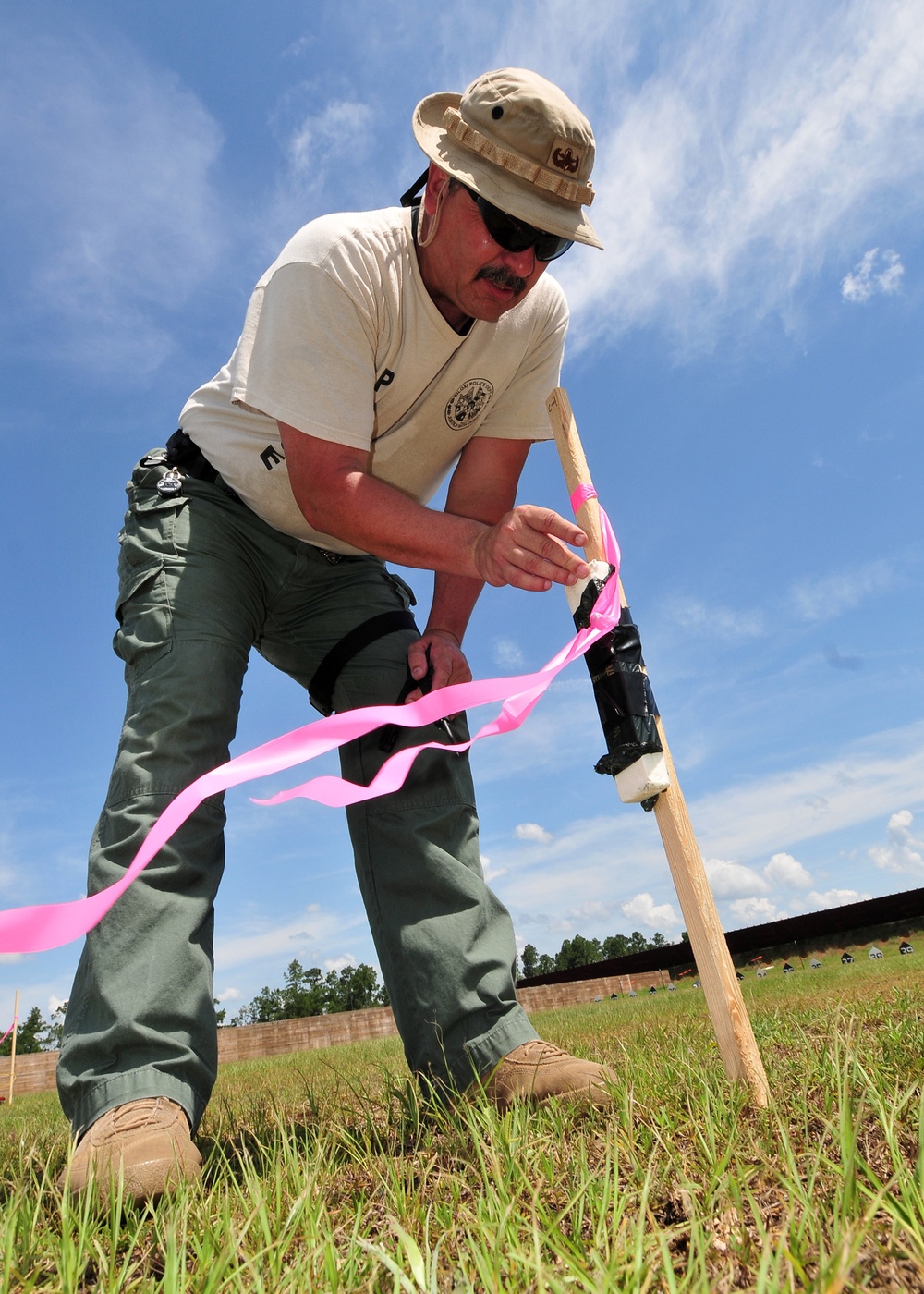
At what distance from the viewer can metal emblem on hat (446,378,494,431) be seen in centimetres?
299

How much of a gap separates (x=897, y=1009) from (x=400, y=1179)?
107 inches

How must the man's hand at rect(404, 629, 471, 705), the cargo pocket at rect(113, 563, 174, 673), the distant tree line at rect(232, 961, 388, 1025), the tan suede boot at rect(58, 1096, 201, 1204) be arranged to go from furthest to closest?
the distant tree line at rect(232, 961, 388, 1025)
the man's hand at rect(404, 629, 471, 705)
the cargo pocket at rect(113, 563, 174, 673)
the tan suede boot at rect(58, 1096, 201, 1204)

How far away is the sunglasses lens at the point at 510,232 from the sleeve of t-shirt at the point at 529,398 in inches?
22.7

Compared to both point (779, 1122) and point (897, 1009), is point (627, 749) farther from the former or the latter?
point (897, 1009)

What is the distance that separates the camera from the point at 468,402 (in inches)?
119

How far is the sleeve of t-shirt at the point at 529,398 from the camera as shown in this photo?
3.20m

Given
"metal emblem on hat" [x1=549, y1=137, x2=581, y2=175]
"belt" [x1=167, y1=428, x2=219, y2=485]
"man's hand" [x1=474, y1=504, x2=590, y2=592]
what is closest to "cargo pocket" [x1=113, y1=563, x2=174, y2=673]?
"belt" [x1=167, y1=428, x2=219, y2=485]

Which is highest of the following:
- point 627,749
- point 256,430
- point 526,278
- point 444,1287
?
point 526,278

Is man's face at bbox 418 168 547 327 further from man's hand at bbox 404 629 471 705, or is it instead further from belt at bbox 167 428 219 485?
man's hand at bbox 404 629 471 705

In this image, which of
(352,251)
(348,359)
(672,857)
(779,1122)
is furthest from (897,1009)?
(352,251)

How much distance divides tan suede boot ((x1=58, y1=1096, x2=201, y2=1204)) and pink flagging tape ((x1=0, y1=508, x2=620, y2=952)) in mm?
382

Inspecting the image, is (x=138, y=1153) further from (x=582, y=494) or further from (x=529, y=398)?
(x=529, y=398)

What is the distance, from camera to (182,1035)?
2.02 meters

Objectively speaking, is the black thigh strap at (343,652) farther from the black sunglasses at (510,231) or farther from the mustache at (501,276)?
the black sunglasses at (510,231)
